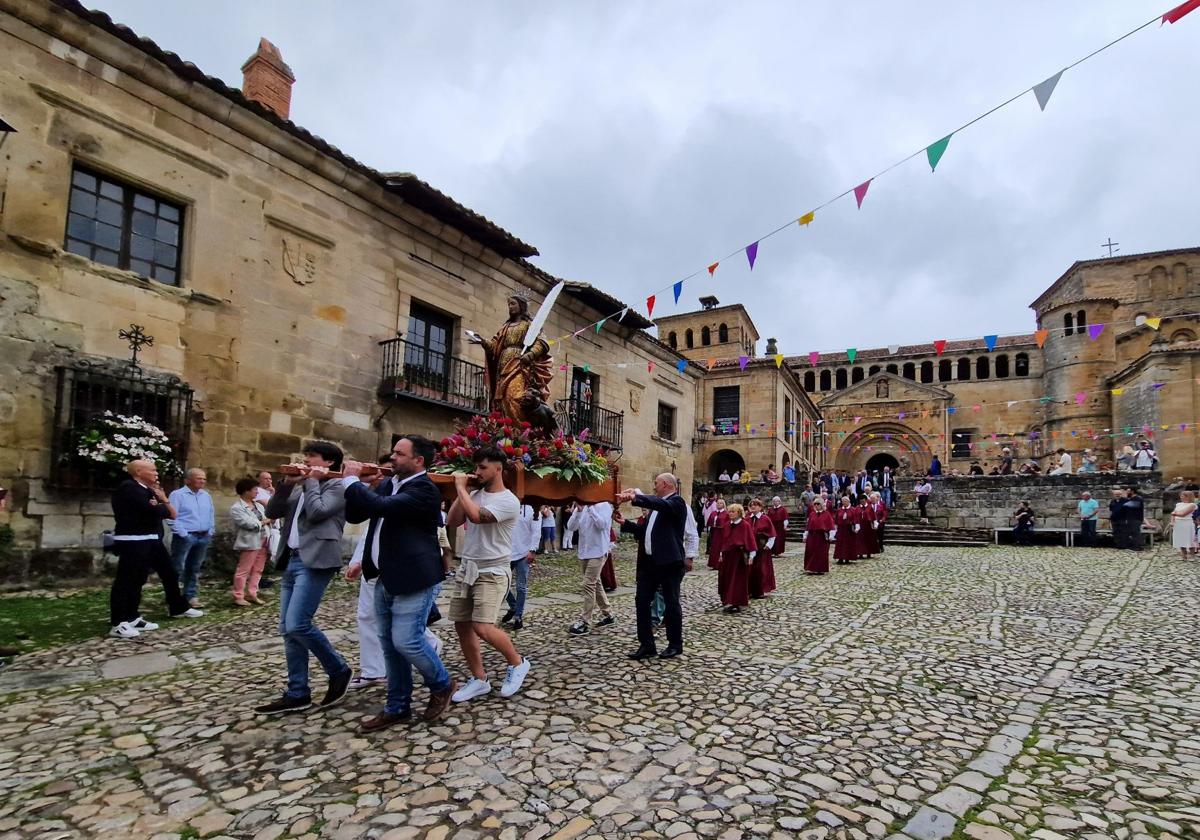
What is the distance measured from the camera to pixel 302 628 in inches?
→ 172

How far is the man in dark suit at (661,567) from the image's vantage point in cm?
600

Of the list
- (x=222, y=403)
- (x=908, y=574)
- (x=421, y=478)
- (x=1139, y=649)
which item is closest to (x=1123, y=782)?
(x=1139, y=649)

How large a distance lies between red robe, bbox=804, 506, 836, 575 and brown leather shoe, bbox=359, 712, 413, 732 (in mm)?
10749

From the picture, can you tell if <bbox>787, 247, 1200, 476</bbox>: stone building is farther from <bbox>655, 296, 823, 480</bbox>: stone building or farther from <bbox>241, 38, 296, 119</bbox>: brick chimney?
<bbox>241, 38, 296, 119</bbox>: brick chimney

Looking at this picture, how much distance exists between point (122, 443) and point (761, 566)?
30.2 feet

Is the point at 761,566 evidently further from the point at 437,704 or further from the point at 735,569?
the point at 437,704

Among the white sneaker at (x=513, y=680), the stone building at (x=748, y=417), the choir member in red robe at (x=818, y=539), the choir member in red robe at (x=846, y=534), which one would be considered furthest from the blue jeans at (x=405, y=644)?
the stone building at (x=748, y=417)

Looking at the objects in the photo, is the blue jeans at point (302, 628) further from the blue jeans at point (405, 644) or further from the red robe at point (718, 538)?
the red robe at point (718, 538)

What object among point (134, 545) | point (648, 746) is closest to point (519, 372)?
point (648, 746)

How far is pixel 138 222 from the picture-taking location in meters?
9.55

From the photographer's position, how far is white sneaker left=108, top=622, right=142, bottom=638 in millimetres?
6340

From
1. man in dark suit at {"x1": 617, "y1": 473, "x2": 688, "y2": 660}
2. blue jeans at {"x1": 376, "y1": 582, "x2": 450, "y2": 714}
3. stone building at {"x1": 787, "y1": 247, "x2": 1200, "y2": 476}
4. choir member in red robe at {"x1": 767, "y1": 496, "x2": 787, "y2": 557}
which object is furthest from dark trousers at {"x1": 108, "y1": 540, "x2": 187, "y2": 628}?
stone building at {"x1": 787, "y1": 247, "x2": 1200, "y2": 476}

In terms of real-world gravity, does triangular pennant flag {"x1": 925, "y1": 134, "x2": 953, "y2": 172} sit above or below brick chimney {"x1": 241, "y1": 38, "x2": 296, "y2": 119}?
below

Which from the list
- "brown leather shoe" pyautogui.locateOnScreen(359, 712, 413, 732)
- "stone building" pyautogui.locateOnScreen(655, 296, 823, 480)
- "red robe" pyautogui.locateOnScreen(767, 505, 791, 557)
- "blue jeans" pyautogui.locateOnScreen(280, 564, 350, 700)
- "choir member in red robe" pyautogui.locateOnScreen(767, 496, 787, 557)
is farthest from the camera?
"stone building" pyautogui.locateOnScreen(655, 296, 823, 480)
